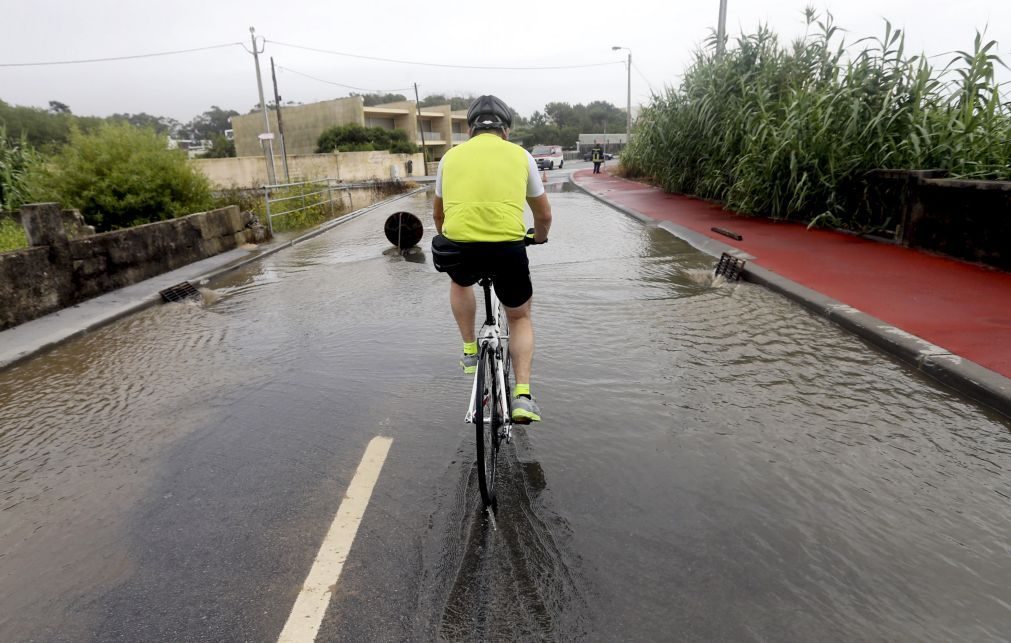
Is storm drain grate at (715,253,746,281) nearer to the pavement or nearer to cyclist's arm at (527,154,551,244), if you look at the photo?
the pavement

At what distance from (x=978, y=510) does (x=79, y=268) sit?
8935 mm

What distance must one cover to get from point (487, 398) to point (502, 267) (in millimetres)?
660

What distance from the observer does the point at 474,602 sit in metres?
2.23

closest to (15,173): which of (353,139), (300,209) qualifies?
(300,209)

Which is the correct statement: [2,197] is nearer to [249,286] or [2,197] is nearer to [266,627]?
[249,286]

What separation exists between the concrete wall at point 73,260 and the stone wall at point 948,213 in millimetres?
10925

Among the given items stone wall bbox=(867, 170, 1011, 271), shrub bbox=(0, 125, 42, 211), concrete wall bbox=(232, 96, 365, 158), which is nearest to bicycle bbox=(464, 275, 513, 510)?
stone wall bbox=(867, 170, 1011, 271)

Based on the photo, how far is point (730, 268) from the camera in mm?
7707

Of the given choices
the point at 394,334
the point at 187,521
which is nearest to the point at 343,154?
the point at 394,334

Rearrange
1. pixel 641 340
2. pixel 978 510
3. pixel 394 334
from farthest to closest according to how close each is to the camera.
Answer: pixel 394 334, pixel 641 340, pixel 978 510

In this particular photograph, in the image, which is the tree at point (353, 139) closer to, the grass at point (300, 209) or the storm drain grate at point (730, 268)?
the grass at point (300, 209)

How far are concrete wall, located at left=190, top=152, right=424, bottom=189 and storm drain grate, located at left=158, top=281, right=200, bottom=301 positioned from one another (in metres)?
35.1

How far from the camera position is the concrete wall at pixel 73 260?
6.41 m

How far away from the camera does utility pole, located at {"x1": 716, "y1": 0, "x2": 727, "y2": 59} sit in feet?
51.0
